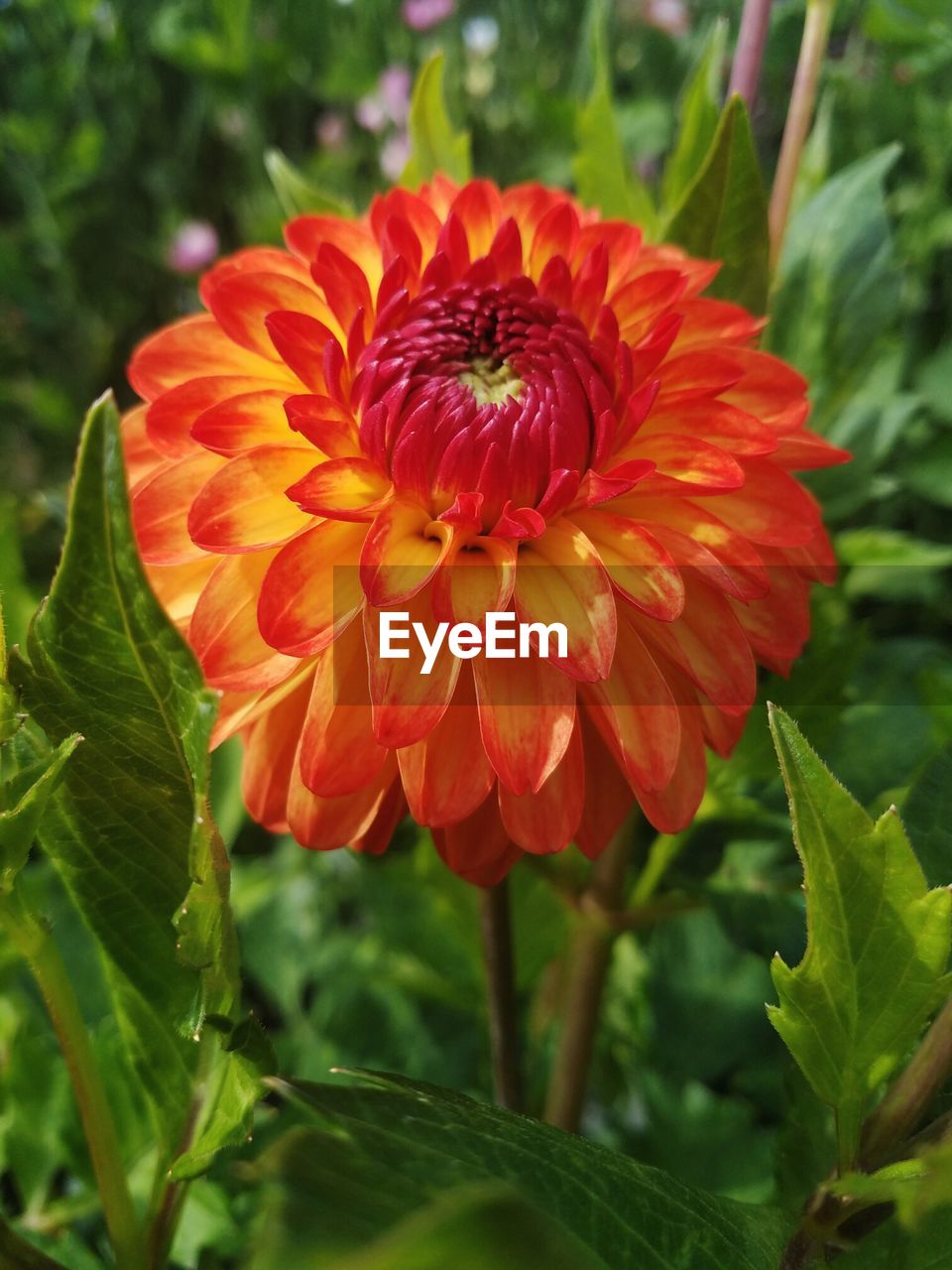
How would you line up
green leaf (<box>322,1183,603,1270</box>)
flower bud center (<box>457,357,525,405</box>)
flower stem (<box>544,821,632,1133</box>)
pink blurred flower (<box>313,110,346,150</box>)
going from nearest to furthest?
1. green leaf (<box>322,1183,603,1270</box>)
2. flower bud center (<box>457,357,525,405</box>)
3. flower stem (<box>544,821,632,1133</box>)
4. pink blurred flower (<box>313,110,346,150</box>)

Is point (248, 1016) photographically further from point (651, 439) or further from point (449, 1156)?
point (651, 439)

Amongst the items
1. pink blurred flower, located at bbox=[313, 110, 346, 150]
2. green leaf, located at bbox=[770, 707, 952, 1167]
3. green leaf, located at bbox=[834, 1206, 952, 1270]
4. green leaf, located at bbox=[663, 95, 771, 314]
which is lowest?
green leaf, located at bbox=[834, 1206, 952, 1270]

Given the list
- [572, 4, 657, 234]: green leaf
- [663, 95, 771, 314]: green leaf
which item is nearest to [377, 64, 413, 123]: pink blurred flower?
[572, 4, 657, 234]: green leaf

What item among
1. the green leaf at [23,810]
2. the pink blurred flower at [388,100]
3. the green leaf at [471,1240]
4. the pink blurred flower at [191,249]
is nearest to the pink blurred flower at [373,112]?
the pink blurred flower at [388,100]

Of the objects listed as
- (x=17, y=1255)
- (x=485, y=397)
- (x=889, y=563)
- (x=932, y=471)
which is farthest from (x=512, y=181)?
(x=17, y=1255)

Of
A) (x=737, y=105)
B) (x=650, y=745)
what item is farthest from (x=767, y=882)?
(x=737, y=105)

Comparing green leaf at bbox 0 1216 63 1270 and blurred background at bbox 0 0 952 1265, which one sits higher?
blurred background at bbox 0 0 952 1265

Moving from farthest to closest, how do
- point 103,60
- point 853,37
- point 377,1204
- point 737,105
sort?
point 103,60, point 853,37, point 737,105, point 377,1204

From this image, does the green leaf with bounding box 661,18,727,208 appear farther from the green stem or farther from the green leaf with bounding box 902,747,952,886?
the green stem
